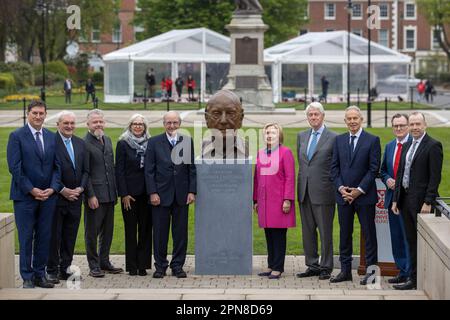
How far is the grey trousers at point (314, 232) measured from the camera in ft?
39.4

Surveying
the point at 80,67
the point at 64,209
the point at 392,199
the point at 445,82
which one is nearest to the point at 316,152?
the point at 392,199

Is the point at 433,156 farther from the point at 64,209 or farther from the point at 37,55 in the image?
the point at 37,55

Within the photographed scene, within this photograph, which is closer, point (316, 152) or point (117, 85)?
point (316, 152)

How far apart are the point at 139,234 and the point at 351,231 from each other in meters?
2.57

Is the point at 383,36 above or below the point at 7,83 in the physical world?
above

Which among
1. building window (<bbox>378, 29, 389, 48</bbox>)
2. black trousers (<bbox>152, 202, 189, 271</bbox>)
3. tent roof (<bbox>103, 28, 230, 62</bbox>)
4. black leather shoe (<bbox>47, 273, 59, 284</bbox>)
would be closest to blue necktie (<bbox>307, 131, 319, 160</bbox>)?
black trousers (<bbox>152, 202, 189, 271</bbox>)

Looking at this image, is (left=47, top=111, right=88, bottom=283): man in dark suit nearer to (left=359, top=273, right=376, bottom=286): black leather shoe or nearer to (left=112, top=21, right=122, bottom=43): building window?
(left=359, top=273, right=376, bottom=286): black leather shoe

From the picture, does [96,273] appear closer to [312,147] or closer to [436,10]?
[312,147]

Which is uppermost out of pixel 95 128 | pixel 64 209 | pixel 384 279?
pixel 95 128

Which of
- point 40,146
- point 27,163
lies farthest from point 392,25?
point 27,163

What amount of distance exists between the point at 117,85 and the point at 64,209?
43010 millimetres

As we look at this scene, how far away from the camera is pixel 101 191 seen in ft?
40.0

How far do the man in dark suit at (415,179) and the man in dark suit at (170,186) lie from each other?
2510 millimetres

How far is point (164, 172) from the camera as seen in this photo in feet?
39.4
